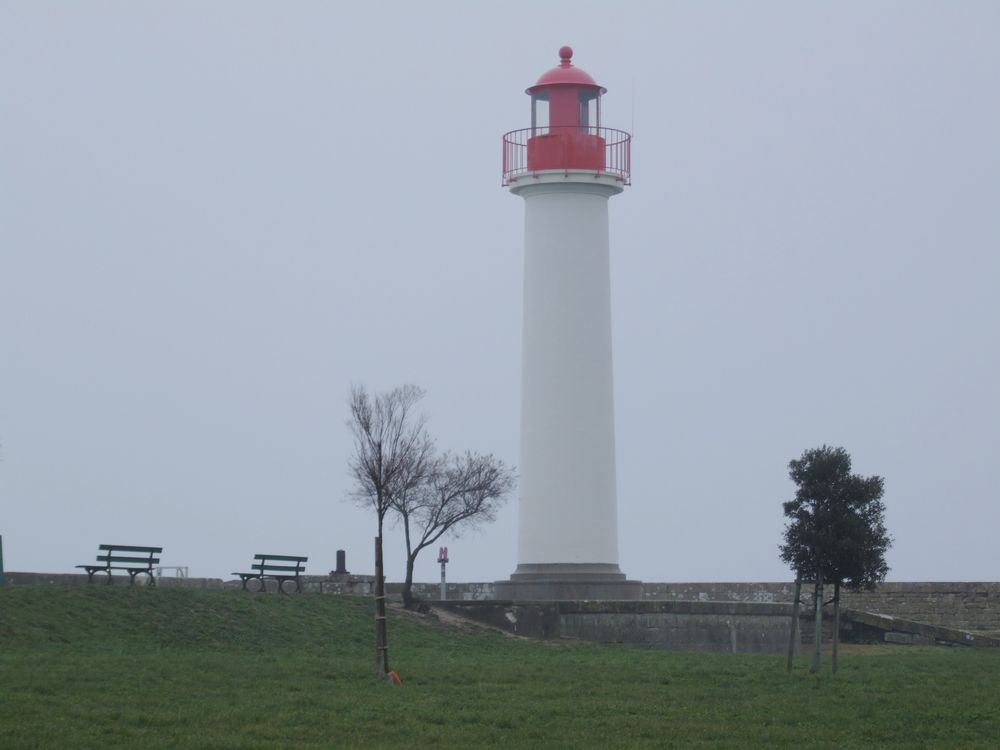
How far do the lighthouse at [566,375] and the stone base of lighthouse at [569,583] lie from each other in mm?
29

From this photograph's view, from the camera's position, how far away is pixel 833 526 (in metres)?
24.2

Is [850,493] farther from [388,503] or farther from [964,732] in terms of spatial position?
[388,503]

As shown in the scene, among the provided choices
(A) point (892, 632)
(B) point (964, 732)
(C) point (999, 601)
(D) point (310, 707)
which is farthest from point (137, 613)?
(C) point (999, 601)

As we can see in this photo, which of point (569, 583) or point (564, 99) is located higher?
Answer: point (564, 99)

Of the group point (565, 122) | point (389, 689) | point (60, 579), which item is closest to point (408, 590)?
point (60, 579)

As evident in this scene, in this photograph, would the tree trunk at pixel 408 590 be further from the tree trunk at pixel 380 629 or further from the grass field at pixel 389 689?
the tree trunk at pixel 380 629

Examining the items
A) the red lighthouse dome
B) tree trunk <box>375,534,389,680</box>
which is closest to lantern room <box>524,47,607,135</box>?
the red lighthouse dome

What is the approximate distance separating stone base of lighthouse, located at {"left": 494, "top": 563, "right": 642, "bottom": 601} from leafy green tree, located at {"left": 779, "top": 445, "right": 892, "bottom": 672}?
9.35m

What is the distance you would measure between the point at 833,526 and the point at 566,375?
10850 millimetres

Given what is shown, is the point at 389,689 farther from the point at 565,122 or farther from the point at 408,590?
the point at 565,122

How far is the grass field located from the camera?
1477 cm

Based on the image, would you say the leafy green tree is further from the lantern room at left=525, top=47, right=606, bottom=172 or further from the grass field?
the lantern room at left=525, top=47, right=606, bottom=172

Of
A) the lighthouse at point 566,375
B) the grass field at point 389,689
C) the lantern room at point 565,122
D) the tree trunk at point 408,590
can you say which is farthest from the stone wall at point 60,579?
the lantern room at point 565,122

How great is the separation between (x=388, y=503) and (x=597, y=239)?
7.17 m
